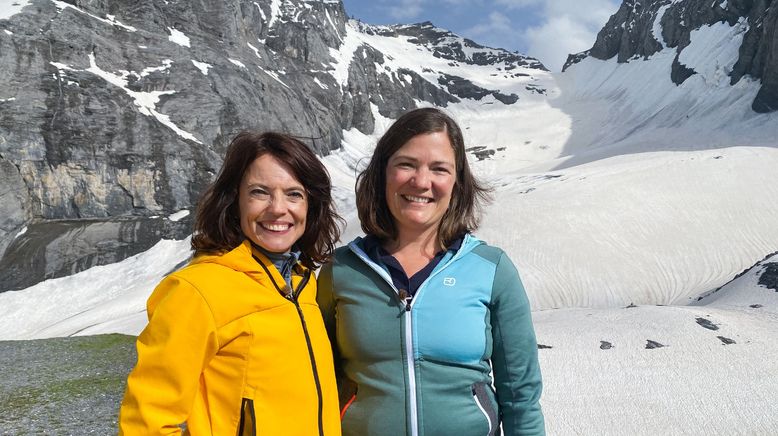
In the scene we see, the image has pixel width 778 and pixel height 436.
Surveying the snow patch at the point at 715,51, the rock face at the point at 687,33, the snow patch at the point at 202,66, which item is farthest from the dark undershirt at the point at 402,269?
the snow patch at the point at 715,51

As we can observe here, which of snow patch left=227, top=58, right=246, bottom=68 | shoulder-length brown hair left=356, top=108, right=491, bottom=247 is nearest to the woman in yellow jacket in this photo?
shoulder-length brown hair left=356, top=108, right=491, bottom=247

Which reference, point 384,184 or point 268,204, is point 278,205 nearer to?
point 268,204

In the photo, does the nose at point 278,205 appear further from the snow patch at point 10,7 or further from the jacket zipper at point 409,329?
the snow patch at point 10,7

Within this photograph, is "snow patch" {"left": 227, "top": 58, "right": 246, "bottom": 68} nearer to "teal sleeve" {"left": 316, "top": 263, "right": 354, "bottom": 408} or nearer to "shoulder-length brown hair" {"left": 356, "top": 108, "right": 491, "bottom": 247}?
"shoulder-length brown hair" {"left": 356, "top": 108, "right": 491, "bottom": 247}

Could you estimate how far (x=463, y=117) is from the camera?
429 feet

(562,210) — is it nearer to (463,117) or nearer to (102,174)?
(102,174)

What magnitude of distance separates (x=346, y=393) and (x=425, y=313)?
2.69 feet

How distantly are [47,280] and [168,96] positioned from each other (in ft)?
87.3

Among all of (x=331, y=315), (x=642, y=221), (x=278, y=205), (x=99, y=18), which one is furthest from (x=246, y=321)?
(x=99, y=18)

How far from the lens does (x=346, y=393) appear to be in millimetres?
3402

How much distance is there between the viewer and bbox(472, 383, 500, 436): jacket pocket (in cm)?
326

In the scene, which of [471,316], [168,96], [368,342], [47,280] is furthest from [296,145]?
[168,96]

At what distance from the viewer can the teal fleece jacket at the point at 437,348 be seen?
3.17 m

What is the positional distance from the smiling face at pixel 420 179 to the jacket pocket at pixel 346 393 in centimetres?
118
